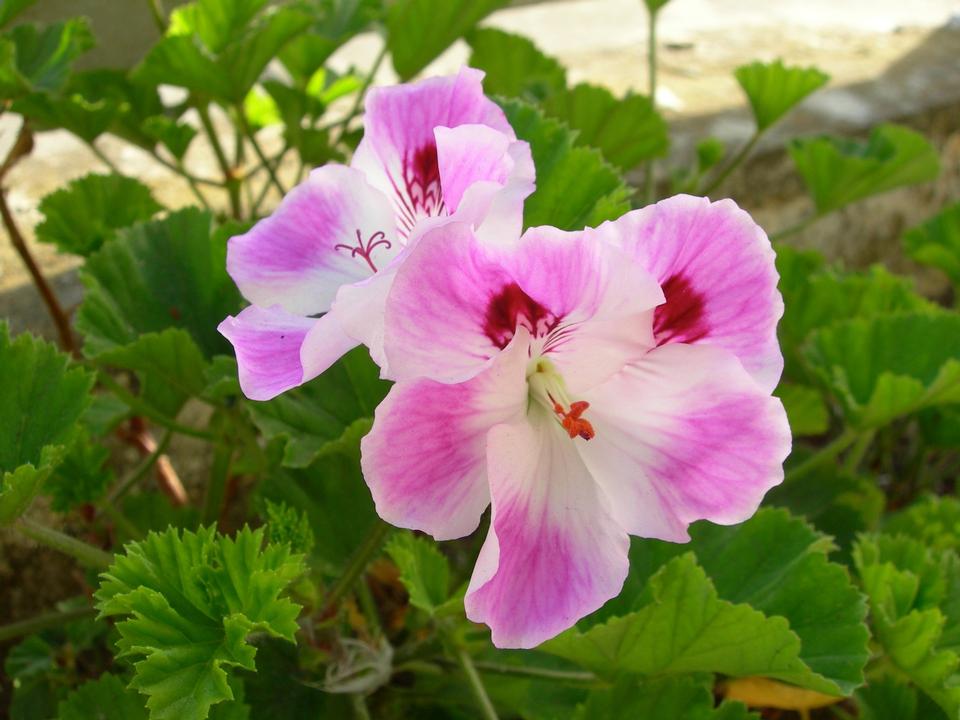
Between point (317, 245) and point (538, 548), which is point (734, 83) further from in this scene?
point (538, 548)

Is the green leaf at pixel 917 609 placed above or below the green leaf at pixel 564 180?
below

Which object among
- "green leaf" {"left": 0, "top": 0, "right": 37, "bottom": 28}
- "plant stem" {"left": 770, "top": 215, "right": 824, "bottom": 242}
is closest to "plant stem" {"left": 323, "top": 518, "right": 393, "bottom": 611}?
"green leaf" {"left": 0, "top": 0, "right": 37, "bottom": 28}

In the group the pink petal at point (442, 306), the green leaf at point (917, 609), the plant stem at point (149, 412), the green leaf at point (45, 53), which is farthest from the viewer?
the green leaf at point (45, 53)

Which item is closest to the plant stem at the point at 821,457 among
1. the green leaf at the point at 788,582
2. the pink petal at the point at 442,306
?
the green leaf at the point at 788,582

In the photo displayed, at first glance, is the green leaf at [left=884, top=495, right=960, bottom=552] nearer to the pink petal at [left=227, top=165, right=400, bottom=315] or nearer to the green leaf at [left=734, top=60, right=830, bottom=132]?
the green leaf at [left=734, top=60, right=830, bottom=132]

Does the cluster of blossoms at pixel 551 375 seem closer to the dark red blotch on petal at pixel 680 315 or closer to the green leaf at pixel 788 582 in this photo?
the dark red blotch on petal at pixel 680 315

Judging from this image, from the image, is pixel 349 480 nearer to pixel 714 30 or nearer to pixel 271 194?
pixel 271 194
